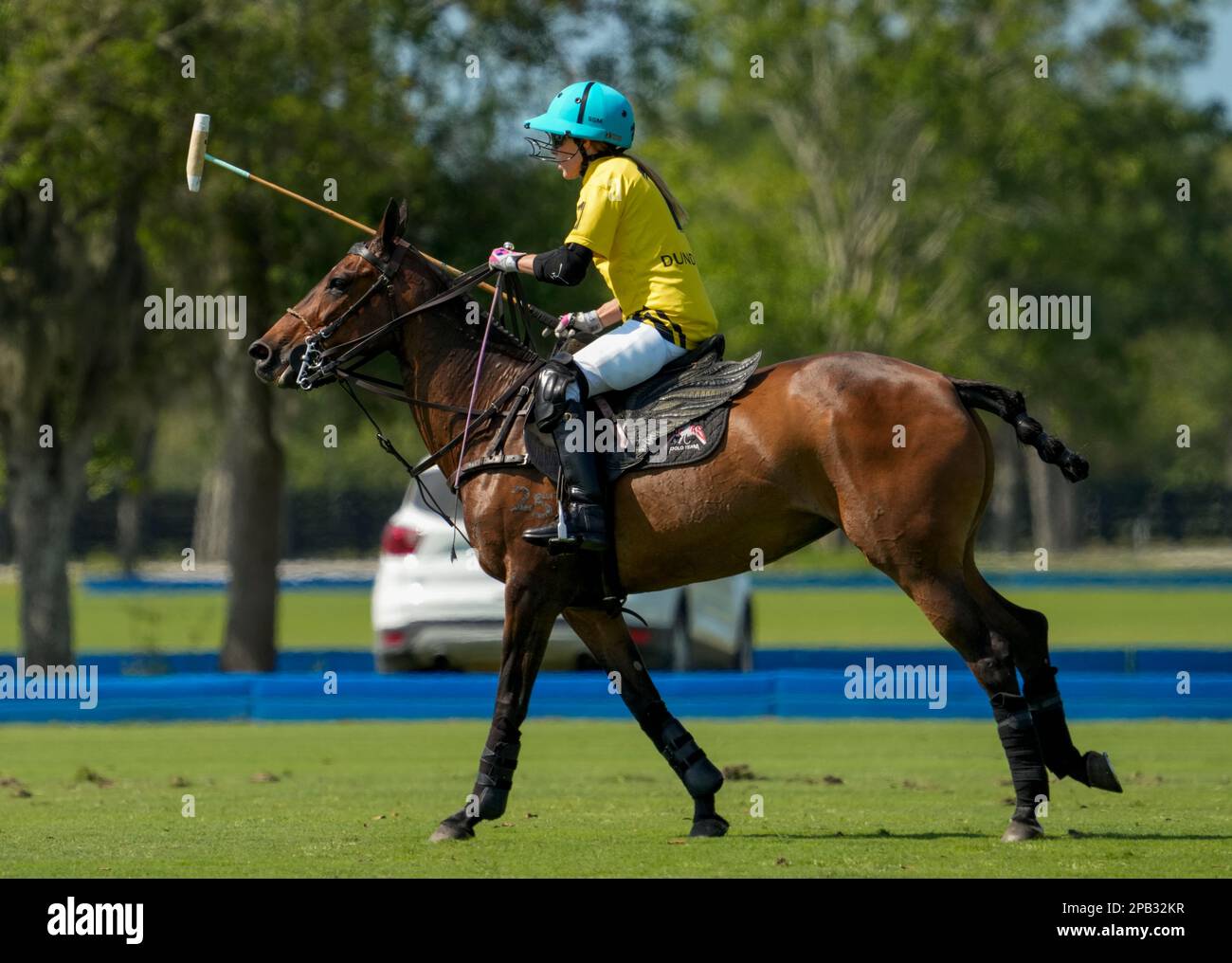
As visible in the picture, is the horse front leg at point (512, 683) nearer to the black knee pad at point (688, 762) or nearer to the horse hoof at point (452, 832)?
the horse hoof at point (452, 832)

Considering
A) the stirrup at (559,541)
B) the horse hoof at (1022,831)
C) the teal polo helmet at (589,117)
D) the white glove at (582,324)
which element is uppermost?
the teal polo helmet at (589,117)

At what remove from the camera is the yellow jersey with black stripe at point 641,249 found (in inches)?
366

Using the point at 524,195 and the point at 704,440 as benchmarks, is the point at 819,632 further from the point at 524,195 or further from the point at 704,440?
the point at 704,440

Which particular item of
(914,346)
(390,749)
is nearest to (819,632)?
(390,749)

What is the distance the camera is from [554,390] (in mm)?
9180

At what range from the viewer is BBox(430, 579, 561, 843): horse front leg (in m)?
9.20

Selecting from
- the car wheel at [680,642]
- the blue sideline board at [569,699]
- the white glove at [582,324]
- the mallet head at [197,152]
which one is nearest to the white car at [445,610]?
the car wheel at [680,642]

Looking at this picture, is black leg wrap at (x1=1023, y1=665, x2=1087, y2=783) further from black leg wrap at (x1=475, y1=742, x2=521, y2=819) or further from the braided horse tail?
black leg wrap at (x1=475, y1=742, x2=521, y2=819)

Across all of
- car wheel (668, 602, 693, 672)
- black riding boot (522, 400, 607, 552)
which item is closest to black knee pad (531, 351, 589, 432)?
black riding boot (522, 400, 607, 552)

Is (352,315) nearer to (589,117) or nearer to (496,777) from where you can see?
(589,117)

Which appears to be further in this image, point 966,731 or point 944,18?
point 944,18

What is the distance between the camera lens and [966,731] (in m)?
15.4

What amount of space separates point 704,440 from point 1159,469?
2558 inches

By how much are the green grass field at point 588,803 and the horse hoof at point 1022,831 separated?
0.11m
